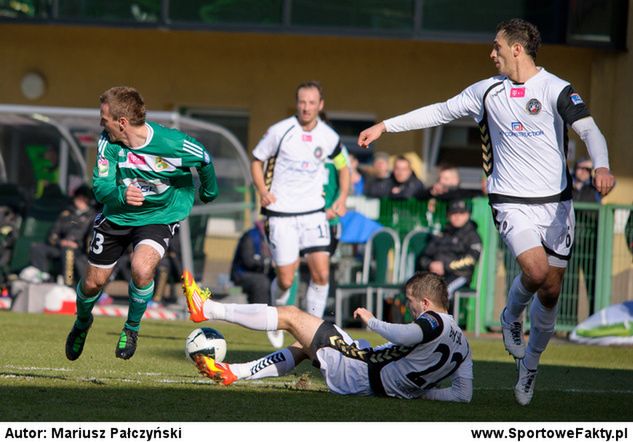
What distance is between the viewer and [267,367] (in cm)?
870

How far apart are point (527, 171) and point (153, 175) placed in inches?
102

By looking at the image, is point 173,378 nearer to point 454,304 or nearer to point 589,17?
point 454,304

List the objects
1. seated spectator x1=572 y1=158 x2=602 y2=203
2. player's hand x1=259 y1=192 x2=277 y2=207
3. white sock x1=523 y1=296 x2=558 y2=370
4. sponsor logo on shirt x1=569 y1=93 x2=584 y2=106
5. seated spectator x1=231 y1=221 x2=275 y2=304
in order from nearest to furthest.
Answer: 1. sponsor logo on shirt x1=569 y1=93 x2=584 y2=106
2. white sock x1=523 y1=296 x2=558 y2=370
3. player's hand x1=259 y1=192 x2=277 y2=207
4. seated spectator x1=231 y1=221 x2=275 y2=304
5. seated spectator x1=572 y1=158 x2=602 y2=203

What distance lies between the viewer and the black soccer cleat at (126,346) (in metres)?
9.09

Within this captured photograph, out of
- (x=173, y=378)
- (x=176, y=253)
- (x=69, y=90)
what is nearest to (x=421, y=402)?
(x=173, y=378)

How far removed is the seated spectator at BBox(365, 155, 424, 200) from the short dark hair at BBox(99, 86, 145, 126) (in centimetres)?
850

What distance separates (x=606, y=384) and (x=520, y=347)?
5.96 feet

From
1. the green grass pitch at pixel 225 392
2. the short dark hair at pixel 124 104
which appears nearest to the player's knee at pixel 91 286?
the green grass pitch at pixel 225 392

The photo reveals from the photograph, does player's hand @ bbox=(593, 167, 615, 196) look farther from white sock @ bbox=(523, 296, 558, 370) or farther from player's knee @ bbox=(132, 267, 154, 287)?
player's knee @ bbox=(132, 267, 154, 287)

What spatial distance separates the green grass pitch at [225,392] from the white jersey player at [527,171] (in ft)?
2.01

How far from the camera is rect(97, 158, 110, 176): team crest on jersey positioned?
914cm

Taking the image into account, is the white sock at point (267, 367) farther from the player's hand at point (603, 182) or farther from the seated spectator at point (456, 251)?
the seated spectator at point (456, 251)

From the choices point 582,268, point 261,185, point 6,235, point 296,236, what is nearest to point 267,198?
point 261,185

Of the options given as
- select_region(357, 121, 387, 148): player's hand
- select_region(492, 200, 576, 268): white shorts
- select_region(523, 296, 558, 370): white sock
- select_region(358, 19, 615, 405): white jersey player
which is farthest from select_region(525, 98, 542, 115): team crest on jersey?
select_region(523, 296, 558, 370): white sock
